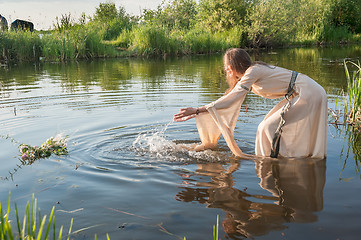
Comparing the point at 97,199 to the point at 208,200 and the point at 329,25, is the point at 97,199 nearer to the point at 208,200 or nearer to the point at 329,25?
the point at 208,200

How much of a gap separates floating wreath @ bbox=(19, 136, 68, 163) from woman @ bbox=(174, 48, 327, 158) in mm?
2062

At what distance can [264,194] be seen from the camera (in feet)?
13.5

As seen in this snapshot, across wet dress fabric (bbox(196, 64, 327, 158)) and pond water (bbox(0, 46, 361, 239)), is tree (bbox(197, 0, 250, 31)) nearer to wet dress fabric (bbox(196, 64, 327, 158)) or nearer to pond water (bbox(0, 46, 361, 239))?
pond water (bbox(0, 46, 361, 239))

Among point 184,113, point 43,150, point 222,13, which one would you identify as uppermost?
point 222,13

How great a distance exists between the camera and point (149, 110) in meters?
9.05

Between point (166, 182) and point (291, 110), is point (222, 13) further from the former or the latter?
point (166, 182)

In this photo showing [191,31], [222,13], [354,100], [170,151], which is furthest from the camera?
[222,13]

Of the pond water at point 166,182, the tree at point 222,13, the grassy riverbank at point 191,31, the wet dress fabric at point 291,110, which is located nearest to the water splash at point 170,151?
the pond water at point 166,182

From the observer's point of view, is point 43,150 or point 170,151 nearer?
point 43,150

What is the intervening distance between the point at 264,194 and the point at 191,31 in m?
25.3

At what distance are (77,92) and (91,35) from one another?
11.8 meters

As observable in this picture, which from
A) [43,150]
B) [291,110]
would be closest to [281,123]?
[291,110]

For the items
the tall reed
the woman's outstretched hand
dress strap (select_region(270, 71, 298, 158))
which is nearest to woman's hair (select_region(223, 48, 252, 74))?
dress strap (select_region(270, 71, 298, 158))

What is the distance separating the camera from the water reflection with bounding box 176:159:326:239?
345 centimetres
